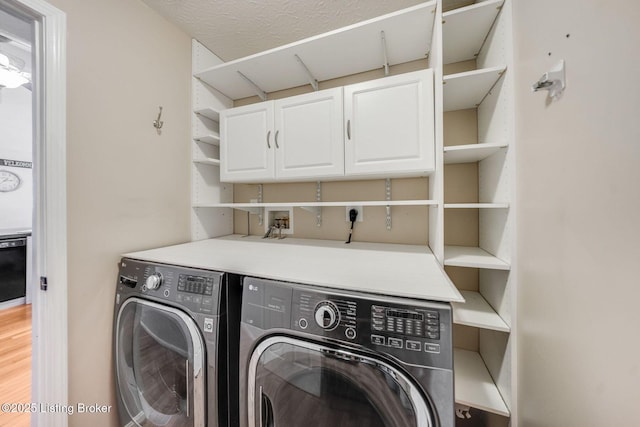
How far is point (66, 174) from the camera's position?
104 cm

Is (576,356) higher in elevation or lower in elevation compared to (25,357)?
higher

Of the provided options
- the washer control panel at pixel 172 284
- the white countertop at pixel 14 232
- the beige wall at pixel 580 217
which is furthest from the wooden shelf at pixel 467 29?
the white countertop at pixel 14 232

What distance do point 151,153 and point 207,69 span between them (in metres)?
0.75

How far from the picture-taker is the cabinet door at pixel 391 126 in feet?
3.63

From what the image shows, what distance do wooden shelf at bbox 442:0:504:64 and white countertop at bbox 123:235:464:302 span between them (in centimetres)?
121

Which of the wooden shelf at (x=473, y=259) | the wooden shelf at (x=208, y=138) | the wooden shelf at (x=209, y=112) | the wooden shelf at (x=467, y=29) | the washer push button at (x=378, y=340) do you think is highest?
the wooden shelf at (x=467, y=29)

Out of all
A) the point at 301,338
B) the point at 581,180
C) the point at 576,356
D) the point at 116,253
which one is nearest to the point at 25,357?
the point at 116,253

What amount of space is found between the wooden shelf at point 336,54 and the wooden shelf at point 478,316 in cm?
151

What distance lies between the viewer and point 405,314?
A: 0.70 meters

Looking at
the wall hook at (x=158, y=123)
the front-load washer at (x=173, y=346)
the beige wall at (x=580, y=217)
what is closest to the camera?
the beige wall at (x=580, y=217)

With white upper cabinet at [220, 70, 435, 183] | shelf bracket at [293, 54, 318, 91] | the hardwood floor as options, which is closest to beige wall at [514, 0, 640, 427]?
white upper cabinet at [220, 70, 435, 183]

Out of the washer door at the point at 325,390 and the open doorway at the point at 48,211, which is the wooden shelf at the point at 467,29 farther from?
the open doorway at the point at 48,211

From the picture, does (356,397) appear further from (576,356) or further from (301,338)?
(576,356)

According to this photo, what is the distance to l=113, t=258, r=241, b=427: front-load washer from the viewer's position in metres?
0.95
